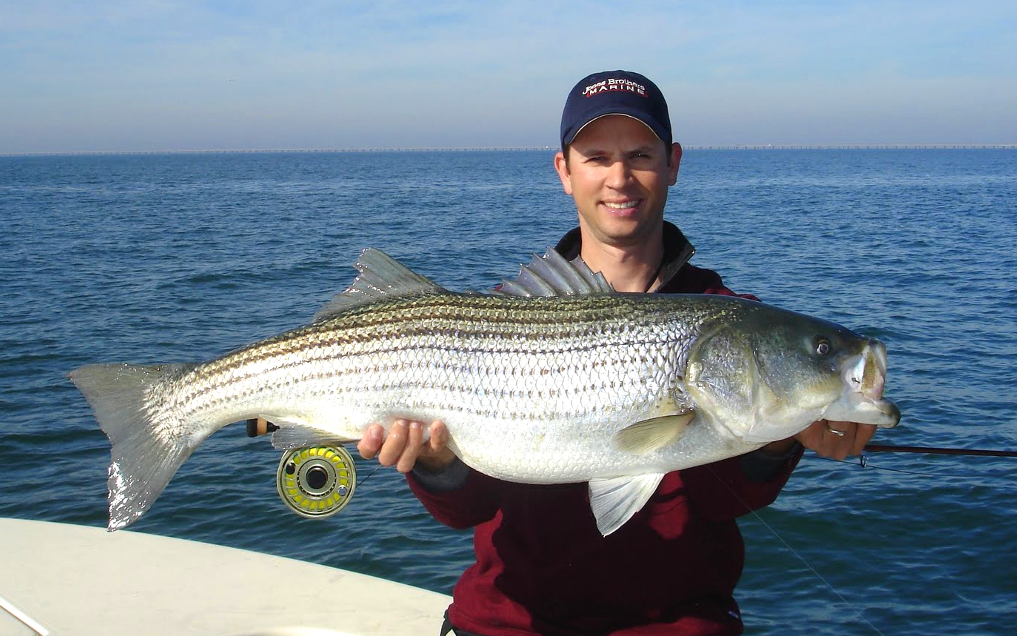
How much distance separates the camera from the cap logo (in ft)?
13.8

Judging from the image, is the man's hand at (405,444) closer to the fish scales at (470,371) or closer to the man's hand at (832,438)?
the fish scales at (470,371)

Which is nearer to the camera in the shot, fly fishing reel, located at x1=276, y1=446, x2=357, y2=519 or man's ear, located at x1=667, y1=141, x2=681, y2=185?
man's ear, located at x1=667, y1=141, x2=681, y2=185

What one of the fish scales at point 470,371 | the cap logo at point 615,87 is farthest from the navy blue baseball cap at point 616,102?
the fish scales at point 470,371

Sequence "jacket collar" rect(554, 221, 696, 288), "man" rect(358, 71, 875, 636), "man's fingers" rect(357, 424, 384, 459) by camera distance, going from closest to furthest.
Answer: "man" rect(358, 71, 875, 636), "man's fingers" rect(357, 424, 384, 459), "jacket collar" rect(554, 221, 696, 288)

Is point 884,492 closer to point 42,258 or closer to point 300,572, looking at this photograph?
point 300,572

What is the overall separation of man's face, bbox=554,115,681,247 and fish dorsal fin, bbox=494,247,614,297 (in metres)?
0.32

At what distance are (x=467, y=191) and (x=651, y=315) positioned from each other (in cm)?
6896

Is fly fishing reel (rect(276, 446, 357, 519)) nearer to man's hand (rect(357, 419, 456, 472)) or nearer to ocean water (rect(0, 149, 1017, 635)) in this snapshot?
ocean water (rect(0, 149, 1017, 635))

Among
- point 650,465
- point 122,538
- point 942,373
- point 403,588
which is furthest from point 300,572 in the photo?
Result: point 942,373

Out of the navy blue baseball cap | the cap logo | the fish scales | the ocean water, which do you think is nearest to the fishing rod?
the ocean water

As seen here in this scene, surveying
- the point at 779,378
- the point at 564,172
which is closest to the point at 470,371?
the point at 779,378

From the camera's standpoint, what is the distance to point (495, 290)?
414 cm

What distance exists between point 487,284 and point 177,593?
18344 mm

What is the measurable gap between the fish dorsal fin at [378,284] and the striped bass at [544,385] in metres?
0.07
